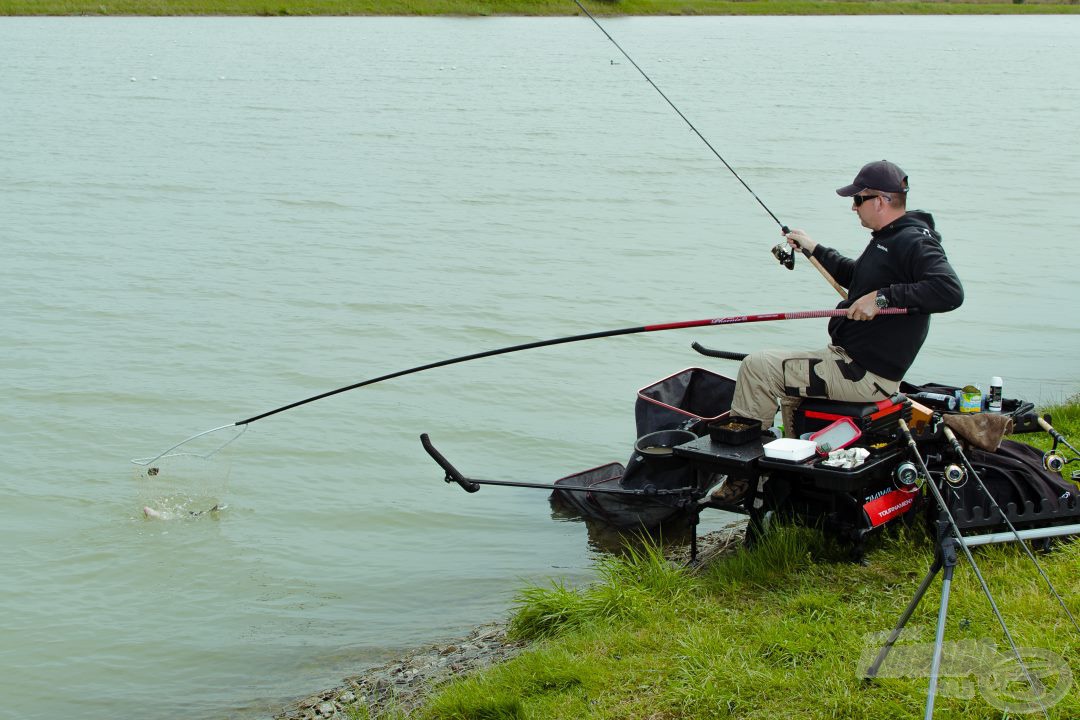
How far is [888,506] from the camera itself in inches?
178

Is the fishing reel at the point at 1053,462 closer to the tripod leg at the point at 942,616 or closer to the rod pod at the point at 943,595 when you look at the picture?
the rod pod at the point at 943,595

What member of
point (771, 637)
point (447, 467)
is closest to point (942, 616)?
point (771, 637)

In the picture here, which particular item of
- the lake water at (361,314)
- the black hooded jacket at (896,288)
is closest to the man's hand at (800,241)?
the black hooded jacket at (896,288)

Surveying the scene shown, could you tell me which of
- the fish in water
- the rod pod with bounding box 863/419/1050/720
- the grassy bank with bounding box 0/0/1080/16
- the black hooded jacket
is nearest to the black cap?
the black hooded jacket

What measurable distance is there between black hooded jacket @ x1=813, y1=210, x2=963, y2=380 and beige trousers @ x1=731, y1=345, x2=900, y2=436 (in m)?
0.06

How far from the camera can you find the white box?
171 inches

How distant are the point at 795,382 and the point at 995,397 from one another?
31.2 inches

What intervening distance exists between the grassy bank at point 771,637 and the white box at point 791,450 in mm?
396

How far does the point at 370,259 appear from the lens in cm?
1305

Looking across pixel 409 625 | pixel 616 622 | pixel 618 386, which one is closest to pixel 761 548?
pixel 616 622

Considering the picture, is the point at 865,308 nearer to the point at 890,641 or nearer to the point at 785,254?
the point at 785,254

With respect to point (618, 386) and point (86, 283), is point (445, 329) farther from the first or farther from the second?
point (86, 283)

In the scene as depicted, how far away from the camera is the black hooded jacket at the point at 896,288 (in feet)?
14.8

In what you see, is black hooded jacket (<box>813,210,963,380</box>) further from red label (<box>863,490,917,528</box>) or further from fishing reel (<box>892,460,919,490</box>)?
fishing reel (<box>892,460,919,490</box>)
